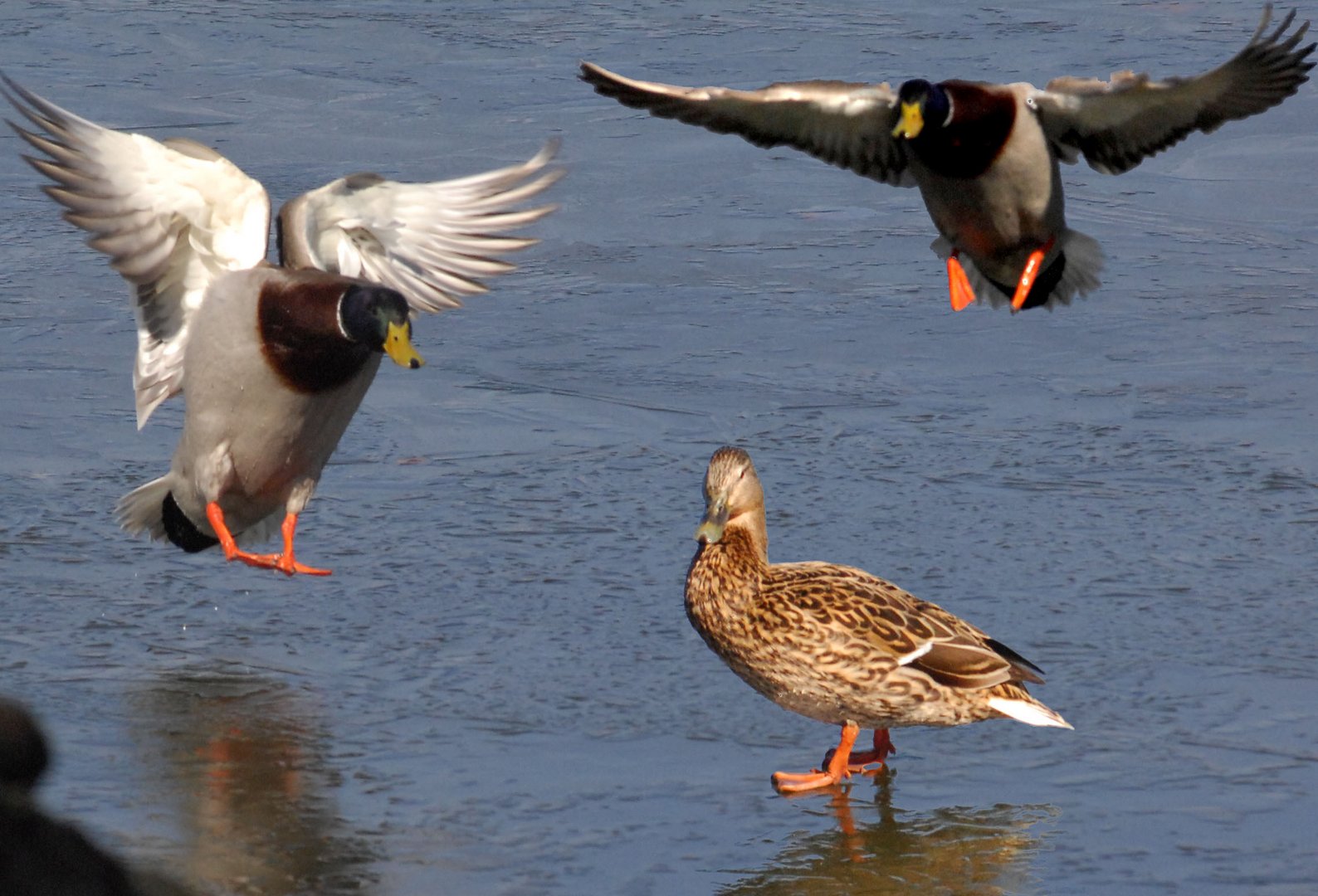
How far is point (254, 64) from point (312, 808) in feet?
21.9

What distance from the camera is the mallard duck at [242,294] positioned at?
5.47 metres

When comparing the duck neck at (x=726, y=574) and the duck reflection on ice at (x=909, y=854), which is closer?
the duck reflection on ice at (x=909, y=854)

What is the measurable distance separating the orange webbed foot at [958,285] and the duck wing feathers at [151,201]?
2070mm

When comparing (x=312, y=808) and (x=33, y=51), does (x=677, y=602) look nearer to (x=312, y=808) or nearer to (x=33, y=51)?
(x=312, y=808)

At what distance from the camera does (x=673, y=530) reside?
5.54m

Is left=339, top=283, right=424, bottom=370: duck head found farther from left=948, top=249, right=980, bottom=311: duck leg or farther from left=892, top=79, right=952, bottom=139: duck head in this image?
left=948, top=249, right=980, bottom=311: duck leg

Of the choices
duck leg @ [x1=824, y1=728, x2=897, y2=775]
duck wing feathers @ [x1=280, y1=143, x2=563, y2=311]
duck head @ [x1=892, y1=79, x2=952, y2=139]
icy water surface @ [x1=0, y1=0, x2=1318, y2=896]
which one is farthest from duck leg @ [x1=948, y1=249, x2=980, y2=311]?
duck leg @ [x1=824, y1=728, x2=897, y2=775]

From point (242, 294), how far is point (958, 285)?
2.17m

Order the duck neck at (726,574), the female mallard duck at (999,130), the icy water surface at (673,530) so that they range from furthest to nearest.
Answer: the female mallard duck at (999,130) → the duck neck at (726,574) → the icy water surface at (673,530)

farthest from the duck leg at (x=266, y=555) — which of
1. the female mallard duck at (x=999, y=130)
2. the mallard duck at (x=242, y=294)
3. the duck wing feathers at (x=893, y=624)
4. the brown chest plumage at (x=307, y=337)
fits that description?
the female mallard duck at (x=999, y=130)

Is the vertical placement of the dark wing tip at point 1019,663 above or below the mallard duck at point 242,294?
below

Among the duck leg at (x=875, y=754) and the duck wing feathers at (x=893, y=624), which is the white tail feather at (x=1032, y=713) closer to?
the duck wing feathers at (x=893, y=624)

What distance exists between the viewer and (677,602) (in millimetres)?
5133

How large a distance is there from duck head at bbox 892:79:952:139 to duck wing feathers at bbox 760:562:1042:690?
1430 millimetres
